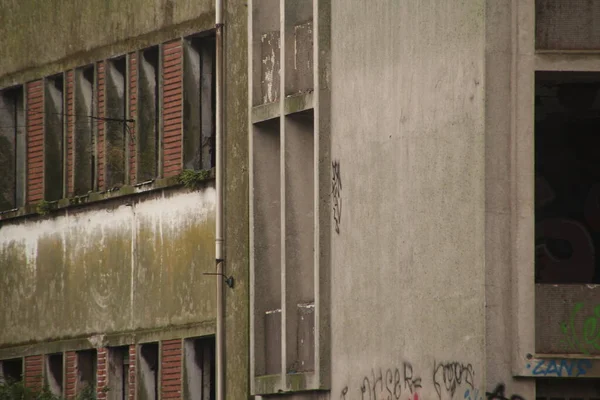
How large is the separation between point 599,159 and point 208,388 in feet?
22.4

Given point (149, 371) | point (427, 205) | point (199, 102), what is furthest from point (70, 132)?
point (427, 205)

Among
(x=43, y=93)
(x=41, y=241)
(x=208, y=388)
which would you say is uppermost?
(x=43, y=93)

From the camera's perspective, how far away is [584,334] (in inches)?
853

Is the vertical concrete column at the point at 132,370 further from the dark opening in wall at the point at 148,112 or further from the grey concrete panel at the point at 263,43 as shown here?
the grey concrete panel at the point at 263,43

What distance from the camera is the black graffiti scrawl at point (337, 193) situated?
2441cm

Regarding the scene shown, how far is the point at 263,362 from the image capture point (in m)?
26.1

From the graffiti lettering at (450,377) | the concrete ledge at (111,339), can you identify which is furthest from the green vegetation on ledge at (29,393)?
the graffiti lettering at (450,377)

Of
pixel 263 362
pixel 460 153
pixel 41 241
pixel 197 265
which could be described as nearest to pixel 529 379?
pixel 460 153

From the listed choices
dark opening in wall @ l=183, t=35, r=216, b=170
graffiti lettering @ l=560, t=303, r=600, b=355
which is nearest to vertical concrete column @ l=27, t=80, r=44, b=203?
dark opening in wall @ l=183, t=35, r=216, b=170

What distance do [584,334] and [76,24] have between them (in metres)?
12.1

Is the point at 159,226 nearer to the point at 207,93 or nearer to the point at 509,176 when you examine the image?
the point at 207,93

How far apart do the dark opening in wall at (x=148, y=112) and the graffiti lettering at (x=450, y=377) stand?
8144 millimetres

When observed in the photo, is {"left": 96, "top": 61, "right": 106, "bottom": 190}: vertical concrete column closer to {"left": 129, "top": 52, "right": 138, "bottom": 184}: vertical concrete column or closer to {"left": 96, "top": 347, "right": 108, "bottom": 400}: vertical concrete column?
{"left": 129, "top": 52, "right": 138, "bottom": 184}: vertical concrete column

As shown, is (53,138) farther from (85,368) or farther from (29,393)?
(29,393)
